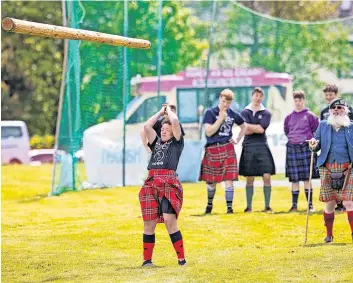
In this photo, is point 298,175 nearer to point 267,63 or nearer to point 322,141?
point 322,141

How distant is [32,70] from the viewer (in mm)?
34000

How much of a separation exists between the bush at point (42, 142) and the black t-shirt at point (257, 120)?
2320cm

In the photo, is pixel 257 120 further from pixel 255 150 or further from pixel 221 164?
pixel 221 164

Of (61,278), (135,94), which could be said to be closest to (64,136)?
(135,94)

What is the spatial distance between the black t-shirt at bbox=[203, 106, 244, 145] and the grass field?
0.87 m

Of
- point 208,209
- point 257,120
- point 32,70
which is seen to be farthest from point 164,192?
point 32,70

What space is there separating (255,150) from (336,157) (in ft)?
9.30

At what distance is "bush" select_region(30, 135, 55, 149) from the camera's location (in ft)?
114

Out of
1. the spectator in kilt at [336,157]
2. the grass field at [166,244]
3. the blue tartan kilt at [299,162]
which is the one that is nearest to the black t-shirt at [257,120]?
the blue tartan kilt at [299,162]

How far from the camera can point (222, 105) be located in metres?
11.3

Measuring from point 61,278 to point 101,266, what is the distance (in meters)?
0.57

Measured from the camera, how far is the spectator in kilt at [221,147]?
11352 mm

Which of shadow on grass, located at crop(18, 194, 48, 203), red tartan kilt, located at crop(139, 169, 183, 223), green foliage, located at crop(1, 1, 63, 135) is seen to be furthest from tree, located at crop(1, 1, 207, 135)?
green foliage, located at crop(1, 1, 63, 135)

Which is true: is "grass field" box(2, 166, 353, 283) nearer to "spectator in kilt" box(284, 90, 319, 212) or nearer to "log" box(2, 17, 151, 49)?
"spectator in kilt" box(284, 90, 319, 212)
